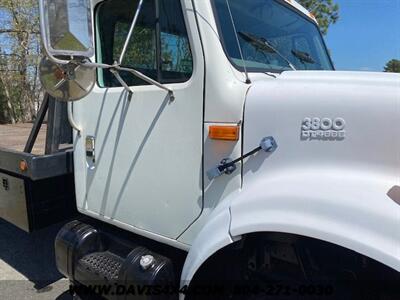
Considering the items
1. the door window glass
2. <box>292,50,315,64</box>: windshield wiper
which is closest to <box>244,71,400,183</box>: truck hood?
the door window glass

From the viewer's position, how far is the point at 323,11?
1306 cm

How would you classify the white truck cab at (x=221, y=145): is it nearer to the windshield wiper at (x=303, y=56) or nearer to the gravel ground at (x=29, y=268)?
the windshield wiper at (x=303, y=56)

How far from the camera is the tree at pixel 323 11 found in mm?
12719

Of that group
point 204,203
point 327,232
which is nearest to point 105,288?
point 204,203

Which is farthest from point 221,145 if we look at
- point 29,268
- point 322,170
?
point 29,268

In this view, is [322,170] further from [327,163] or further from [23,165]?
[23,165]

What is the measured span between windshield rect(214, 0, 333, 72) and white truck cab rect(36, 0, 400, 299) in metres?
0.01

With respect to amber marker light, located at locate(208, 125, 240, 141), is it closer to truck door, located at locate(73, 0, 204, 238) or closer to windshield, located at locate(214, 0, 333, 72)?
truck door, located at locate(73, 0, 204, 238)

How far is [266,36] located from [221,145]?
742 mm

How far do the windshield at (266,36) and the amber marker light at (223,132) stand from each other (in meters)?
0.29

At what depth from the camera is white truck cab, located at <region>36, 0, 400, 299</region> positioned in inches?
58.1

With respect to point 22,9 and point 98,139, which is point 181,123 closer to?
point 98,139

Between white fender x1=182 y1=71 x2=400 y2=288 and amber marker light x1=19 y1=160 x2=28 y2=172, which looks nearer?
white fender x1=182 y1=71 x2=400 y2=288

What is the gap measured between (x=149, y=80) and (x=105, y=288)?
1.10 m
